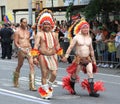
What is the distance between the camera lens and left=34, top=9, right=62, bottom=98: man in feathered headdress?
1094cm

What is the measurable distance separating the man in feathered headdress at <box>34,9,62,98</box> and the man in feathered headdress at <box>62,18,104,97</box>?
1.23 ft

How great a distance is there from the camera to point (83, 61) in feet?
37.1

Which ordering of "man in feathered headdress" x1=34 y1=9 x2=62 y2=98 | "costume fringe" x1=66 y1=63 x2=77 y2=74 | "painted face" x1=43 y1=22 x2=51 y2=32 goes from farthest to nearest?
"costume fringe" x1=66 y1=63 x2=77 y2=74 → "painted face" x1=43 y1=22 x2=51 y2=32 → "man in feathered headdress" x1=34 y1=9 x2=62 y2=98

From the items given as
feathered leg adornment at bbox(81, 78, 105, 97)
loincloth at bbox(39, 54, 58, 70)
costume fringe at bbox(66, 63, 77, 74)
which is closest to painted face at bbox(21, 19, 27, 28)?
loincloth at bbox(39, 54, 58, 70)

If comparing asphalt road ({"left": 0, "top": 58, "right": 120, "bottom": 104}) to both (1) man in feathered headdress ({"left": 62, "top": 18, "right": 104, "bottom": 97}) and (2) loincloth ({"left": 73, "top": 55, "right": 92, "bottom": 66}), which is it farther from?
(2) loincloth ({"left": 73, "top": 55, "right": 92, "bottom": 66})

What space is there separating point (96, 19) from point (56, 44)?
11590 mm

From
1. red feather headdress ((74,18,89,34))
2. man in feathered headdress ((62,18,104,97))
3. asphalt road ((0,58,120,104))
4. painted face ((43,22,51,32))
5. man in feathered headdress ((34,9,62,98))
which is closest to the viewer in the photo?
asphalt road ((0,58,120,104))

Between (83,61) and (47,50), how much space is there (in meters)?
0.91

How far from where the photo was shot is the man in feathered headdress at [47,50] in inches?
431

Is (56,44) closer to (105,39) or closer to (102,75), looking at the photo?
(102,75)

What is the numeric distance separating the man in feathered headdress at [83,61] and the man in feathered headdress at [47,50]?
1.23 ft

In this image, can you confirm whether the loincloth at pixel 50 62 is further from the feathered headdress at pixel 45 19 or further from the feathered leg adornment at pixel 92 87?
the feathered leg adornment at pixel 92 87

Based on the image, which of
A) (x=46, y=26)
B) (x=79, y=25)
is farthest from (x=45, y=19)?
(x=79, y=25)

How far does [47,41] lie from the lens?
11.1m
